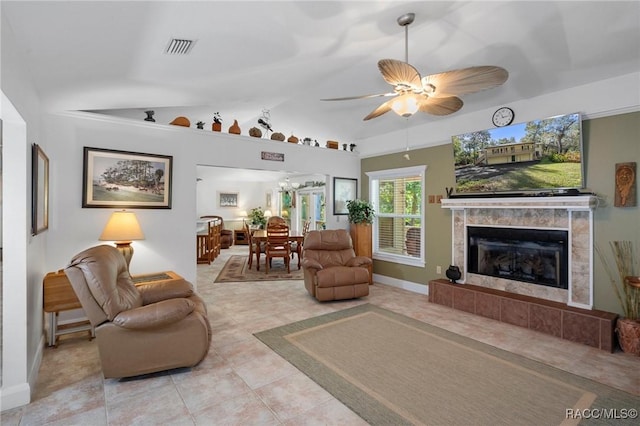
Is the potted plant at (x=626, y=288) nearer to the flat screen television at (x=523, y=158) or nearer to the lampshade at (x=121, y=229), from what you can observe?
the flat screen television at (x=523, y=158)

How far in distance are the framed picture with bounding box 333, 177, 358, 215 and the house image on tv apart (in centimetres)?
248

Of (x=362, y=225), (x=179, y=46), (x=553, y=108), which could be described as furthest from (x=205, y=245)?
(x=553, y=108)

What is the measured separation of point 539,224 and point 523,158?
2.76 ft

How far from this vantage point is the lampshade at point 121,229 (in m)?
3.42

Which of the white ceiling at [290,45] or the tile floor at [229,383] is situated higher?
the white ceiling at [290,45]

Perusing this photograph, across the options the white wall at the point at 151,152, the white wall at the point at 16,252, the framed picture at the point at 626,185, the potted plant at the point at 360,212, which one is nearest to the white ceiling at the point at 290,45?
the white wall at the point at 151,152

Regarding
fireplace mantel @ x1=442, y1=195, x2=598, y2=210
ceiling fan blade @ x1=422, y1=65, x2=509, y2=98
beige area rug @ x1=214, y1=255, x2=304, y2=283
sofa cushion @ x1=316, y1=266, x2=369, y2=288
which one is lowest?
beige area rug @ x1=214, y1=255, x2=304, y2=283

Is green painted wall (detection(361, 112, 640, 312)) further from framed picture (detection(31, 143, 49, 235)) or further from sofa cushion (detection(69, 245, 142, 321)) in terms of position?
framed picture (detection(31, 143, 49, 235))

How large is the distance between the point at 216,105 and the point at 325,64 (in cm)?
184

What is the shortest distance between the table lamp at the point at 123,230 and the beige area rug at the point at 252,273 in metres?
2.31

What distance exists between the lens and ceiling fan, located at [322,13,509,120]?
6.68 feet

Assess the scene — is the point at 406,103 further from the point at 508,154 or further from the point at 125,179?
the point at 125,179

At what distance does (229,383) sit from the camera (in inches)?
93.1

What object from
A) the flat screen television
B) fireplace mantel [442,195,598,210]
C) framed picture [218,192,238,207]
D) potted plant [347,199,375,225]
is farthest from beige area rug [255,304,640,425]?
framed picture [218,192,238,207]
